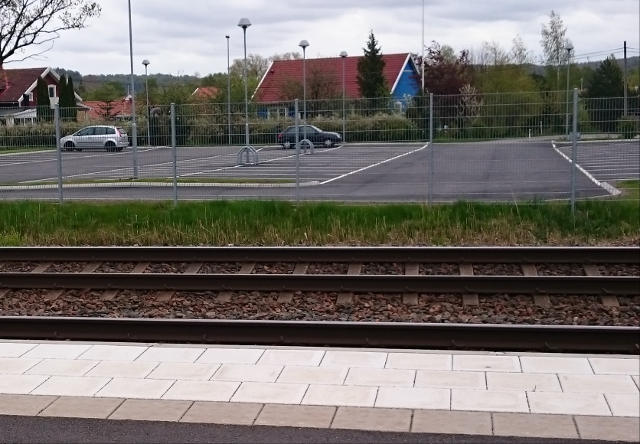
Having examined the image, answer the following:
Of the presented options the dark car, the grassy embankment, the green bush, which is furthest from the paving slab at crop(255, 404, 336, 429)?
the dark car

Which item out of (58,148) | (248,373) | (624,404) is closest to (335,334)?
(248,373)

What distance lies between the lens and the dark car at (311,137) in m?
17.8

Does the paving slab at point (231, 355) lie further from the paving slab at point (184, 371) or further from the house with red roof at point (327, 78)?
the house with red roof at point (327, 78)

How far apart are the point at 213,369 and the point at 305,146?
12473mm

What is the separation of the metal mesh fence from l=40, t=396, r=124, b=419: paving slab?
411 inches

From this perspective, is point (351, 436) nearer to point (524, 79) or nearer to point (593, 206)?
point (593, 206)

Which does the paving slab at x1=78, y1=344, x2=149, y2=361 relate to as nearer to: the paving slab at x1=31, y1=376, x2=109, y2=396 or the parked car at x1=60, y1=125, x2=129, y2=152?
the paving slab at x1=31, y1=376, x2=109, y2=396

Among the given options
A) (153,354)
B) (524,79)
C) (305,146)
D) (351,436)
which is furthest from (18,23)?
(524,79)

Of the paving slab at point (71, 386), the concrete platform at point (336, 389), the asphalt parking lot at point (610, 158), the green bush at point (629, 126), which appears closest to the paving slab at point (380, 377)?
the concrete platform at point (336, 389)

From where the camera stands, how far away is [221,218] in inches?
557

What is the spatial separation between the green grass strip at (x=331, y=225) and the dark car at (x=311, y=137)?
3.00m

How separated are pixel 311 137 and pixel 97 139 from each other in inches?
233

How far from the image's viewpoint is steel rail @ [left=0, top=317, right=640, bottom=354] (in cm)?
740

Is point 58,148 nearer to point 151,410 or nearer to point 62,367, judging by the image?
point 62,367
